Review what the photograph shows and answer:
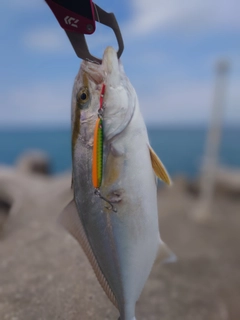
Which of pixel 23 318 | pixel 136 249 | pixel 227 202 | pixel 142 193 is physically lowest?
pixel 227 202

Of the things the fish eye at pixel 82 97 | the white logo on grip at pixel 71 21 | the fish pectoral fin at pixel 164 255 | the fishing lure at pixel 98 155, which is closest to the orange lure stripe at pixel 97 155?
the fishing lure at pixel 98 155

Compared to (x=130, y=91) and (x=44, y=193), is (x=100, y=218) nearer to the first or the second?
(x=130, y=91)

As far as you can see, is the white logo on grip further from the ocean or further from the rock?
the rock

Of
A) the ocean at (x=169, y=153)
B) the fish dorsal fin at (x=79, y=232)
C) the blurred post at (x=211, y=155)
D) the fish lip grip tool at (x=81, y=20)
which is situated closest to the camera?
the fish lip grip tool at (x=81, y=20)

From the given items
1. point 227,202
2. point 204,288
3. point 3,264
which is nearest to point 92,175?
point 3,264

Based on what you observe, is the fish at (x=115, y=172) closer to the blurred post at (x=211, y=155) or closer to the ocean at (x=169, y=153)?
the ocean at (x=169, y=153)

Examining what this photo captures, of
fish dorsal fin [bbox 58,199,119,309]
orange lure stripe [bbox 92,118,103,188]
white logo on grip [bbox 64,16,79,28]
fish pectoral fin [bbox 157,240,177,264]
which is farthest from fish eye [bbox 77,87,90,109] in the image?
fish pectoral fin [bbox 157,240,177,264]

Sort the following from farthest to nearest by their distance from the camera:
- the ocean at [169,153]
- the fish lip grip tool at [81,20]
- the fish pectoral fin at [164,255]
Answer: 1. the ocean at [169,153]
2. the fish pectoral fin at [164,255]
3. the fish lip grip tool at [81,20]
